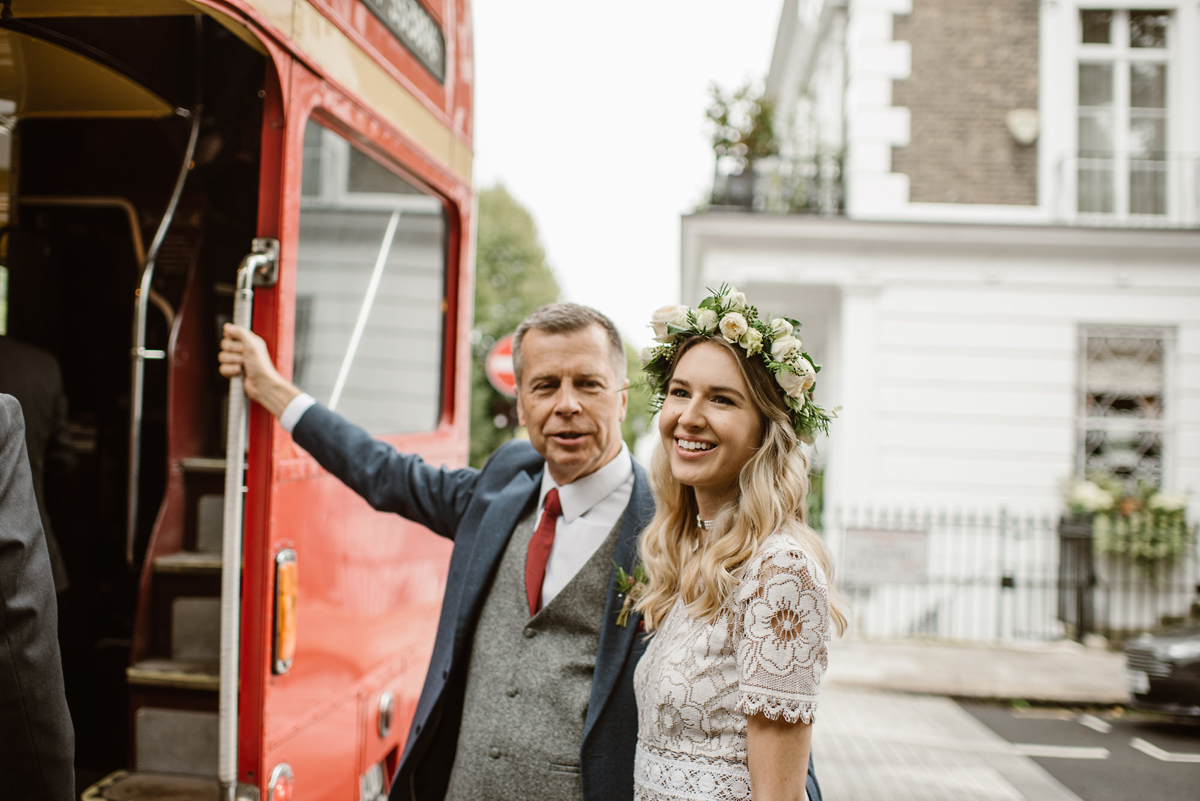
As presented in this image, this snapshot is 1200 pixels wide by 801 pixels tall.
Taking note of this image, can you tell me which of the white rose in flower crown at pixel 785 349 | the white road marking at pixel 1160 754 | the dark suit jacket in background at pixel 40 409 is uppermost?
the white rose in flower crown at pixel 785 349

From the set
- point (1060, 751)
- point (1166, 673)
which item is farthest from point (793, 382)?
point (1166, 673)

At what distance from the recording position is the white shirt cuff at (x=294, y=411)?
2.32 meters

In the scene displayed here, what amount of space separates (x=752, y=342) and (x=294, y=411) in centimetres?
124

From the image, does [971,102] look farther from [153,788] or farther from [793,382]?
[153,788]

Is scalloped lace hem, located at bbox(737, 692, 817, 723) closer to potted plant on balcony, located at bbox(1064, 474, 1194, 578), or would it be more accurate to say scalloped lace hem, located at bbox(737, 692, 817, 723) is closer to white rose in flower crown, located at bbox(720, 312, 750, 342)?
white rose in flower crown, located at bbox(720, 312, 750, 342)

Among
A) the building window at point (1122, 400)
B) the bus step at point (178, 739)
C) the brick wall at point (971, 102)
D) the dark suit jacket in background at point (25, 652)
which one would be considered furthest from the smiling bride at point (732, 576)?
the building window at point (1122, 400)

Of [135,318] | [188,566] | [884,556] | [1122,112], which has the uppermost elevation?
[1122,112]

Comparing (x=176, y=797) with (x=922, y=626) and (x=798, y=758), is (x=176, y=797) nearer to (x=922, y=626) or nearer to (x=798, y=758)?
(x=798, y=758)

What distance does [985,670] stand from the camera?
8469 mm

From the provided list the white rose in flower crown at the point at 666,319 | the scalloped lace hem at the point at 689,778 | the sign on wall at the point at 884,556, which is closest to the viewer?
the scalloped lace hem at the point at 689,778

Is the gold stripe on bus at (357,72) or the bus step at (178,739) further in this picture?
the bus step at (178,739)

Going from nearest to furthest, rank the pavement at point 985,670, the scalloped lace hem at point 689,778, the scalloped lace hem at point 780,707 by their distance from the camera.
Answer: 1. the scalloped lace hem at point 780,707
2. the scalloped lace hem at point 689,778
3. the pavement at point 985,670

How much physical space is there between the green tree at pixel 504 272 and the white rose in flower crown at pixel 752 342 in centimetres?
2772

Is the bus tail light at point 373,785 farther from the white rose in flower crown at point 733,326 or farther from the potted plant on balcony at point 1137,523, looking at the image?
the potted plant on balcony at point 1137,523
